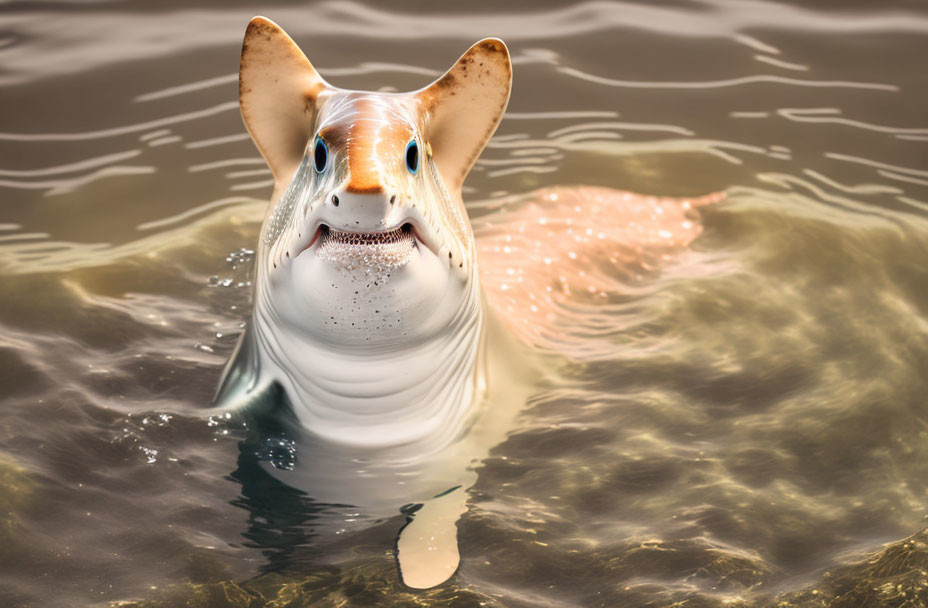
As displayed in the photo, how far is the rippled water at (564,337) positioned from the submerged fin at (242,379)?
0.25ft

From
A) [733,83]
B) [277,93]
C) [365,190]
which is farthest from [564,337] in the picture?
[733,83]

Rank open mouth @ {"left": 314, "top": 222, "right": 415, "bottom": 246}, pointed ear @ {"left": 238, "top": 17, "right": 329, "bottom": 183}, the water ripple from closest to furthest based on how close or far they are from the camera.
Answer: open mouth @ {"left": 314, "top": 222, "right": 415, "bottom": 246}
pointed ear @ {"left": 238, "top": 17, "right": 329, "bottom": 183}
the water ripple

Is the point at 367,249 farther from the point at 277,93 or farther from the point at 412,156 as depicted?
the point at 277,93

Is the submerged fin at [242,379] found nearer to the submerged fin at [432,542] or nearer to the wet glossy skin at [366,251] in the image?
the wet glossy skin at [366,251]

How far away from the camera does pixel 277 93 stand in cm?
248

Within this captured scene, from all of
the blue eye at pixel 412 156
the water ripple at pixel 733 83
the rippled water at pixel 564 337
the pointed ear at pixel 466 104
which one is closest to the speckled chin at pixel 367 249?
the blue eye at pixel 412 156

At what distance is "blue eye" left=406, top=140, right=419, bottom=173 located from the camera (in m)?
2.05

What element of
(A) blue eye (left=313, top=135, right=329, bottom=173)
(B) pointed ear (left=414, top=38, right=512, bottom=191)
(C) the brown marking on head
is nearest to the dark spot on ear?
(B) pointed ear (left=414, top=38, right=512, bottom=191)

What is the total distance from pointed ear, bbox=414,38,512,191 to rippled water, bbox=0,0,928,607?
0.63 meters

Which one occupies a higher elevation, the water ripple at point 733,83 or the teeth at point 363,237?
the teeth at point 363,237

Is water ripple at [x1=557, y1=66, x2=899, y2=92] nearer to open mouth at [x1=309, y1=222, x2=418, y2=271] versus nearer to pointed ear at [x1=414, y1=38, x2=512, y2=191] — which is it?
pointed ear at [x1=414, y1=38, x2=512, y2=191]

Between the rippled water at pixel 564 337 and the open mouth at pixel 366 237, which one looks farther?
the rippled water at pixel 564 337

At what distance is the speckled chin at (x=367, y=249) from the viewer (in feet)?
6.46

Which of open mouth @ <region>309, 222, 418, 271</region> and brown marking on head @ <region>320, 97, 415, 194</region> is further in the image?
open mouth @ <region>309, 222, 418, 271</region>
